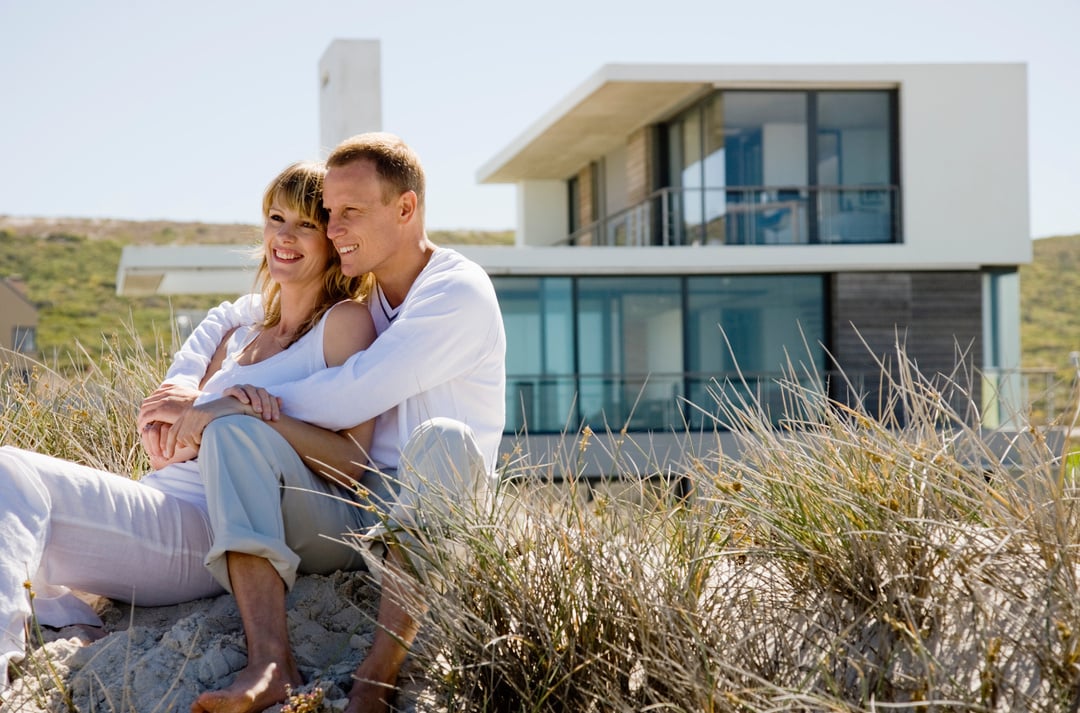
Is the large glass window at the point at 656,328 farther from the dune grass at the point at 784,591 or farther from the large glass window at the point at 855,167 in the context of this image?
the dune grass at the point at 784,591

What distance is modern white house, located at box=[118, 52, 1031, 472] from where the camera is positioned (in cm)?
1524

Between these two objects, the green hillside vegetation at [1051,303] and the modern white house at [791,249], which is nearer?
the modern white house at [791,249]

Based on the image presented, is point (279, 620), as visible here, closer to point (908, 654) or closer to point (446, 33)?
point (908, 654)

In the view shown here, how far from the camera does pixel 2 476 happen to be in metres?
2.65

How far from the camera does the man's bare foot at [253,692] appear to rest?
240cm

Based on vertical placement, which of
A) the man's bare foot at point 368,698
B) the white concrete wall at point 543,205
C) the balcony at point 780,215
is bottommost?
the man's bare foot at point 368,698

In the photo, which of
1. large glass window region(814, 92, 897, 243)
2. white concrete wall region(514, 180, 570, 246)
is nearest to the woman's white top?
large glass window region(814, 92, 897, 243)

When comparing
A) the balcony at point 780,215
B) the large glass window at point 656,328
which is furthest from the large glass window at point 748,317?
the balcony at point 780,215

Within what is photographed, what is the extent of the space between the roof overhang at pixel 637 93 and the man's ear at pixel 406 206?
40.9ft

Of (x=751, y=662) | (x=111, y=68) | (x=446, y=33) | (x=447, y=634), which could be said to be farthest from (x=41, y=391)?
(x=111, y=68)

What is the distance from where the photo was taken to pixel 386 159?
317cm

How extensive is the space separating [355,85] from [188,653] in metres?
16.9

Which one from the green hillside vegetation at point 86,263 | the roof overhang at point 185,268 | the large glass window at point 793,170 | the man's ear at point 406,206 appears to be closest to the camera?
the man's ear at point 406,206

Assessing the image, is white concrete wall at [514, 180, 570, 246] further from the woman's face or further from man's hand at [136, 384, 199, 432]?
man's hand at [136, 384, 199, 432]
